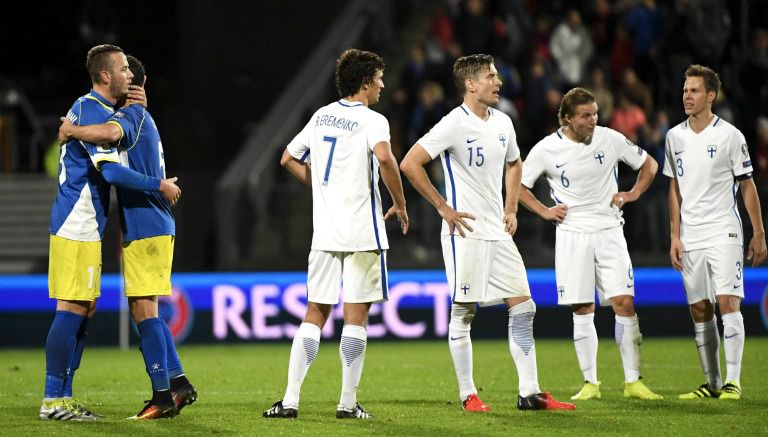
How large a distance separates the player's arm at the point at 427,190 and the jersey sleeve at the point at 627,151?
1.77m

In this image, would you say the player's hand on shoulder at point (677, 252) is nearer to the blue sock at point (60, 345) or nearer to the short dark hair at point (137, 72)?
the short dark hair at point (137, 72)

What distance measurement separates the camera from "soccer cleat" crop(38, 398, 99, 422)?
7.96 metres

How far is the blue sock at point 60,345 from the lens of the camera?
310 inches

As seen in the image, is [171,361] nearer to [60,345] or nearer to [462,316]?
[60,345]

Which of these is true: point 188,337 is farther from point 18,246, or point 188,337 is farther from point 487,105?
point 487,105

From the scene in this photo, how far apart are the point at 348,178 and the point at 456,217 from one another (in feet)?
2.50

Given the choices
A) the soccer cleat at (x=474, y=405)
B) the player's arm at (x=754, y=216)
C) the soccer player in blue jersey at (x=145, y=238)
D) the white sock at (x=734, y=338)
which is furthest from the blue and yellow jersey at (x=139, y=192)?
the player's arm at (x=754, y=216)

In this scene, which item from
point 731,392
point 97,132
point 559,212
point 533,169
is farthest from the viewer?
point 533,169

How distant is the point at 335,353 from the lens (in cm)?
1403

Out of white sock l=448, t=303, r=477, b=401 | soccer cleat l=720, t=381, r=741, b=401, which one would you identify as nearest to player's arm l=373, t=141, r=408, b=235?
white sock l=448, t=303, r=477, b=401

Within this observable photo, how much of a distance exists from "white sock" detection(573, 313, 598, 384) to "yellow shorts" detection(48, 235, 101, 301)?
3472 millimetres

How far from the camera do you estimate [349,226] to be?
7965 millimetres

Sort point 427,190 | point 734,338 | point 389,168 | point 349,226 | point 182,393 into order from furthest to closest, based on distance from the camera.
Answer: point 734,338
point 182,393
point 427,190
point 349,226
point 389,168

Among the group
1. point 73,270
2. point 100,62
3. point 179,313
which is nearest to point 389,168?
point 100,62
